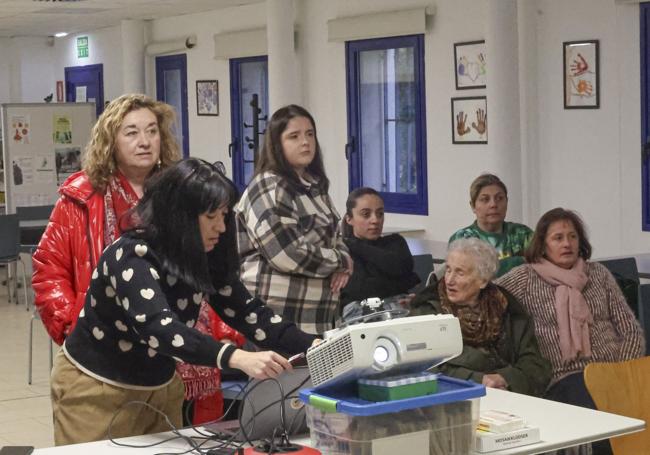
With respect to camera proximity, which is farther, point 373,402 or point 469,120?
point 469,120

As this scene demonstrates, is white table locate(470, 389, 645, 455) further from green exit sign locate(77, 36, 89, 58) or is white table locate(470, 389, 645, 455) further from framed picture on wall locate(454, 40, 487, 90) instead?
green exit sign locate(77, 36, 89, 58)

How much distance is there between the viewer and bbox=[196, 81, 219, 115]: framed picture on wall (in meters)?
13.2

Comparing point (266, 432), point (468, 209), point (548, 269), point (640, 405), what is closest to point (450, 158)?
point (468, 209)

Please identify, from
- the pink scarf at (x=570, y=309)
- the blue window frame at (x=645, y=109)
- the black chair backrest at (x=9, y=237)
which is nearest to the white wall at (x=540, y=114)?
the blue window frame at (x=645, y=109)

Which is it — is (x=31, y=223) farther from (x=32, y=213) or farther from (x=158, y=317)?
(x=158, y=317)

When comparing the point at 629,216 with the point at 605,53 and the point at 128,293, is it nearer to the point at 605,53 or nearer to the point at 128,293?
the point at 605,53

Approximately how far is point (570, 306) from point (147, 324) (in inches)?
100

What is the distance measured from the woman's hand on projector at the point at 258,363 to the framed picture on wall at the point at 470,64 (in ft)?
22.3

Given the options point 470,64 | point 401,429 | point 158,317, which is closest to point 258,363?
point 158,317

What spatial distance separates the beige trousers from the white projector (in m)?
0.60

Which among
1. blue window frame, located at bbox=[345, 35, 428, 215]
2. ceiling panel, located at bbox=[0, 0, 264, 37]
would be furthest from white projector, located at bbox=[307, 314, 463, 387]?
ceiling panel, located at bbox=[0, 0, 264, 37]

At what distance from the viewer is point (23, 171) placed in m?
12.0

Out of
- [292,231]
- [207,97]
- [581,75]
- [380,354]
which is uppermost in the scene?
[207,97]

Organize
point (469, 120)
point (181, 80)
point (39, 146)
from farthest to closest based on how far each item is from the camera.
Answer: point (181, 80), point (39, 146), point (469, 120)
